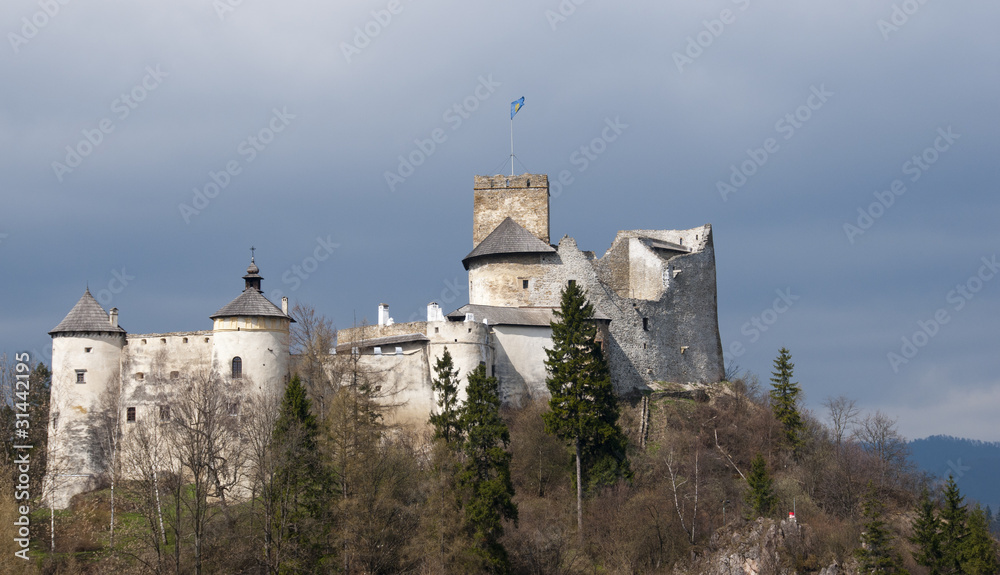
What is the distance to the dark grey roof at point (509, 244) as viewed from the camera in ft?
215

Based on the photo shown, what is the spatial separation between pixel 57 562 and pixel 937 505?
4247cm

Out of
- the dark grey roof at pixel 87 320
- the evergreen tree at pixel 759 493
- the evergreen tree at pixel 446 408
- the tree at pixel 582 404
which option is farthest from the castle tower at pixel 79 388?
the evergreen tree at pixel 759 493

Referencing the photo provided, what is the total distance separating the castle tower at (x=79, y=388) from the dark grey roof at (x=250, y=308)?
16.7 ft

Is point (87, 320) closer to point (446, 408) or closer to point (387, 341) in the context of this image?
point (387, 341)

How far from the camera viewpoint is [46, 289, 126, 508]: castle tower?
51.2 m

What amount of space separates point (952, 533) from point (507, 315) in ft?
78.5

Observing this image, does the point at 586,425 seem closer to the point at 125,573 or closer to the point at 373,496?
the point at 373,496

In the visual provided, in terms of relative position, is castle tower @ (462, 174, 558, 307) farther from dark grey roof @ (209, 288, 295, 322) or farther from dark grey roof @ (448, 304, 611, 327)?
dark grey roof @ (209, 288, 295, 322)

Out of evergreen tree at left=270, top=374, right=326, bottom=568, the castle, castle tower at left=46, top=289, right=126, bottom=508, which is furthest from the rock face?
castle tower at left=46, top=289, right=126, bottom=508

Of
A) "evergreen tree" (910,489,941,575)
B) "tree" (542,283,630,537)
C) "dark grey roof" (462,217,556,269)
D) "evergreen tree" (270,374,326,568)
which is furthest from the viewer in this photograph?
"dark grey roof" (462,217,556,269)

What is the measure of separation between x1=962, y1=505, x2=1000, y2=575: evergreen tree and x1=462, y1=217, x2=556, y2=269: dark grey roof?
2592 cm

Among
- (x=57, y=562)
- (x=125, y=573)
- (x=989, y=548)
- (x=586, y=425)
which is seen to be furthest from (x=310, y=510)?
(x=989, y=548)

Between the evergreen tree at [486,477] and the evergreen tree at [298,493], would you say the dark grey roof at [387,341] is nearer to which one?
the evergreen tree at [486,477]

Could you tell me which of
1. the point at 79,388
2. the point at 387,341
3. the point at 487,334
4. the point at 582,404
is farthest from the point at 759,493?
the point at 79,388
